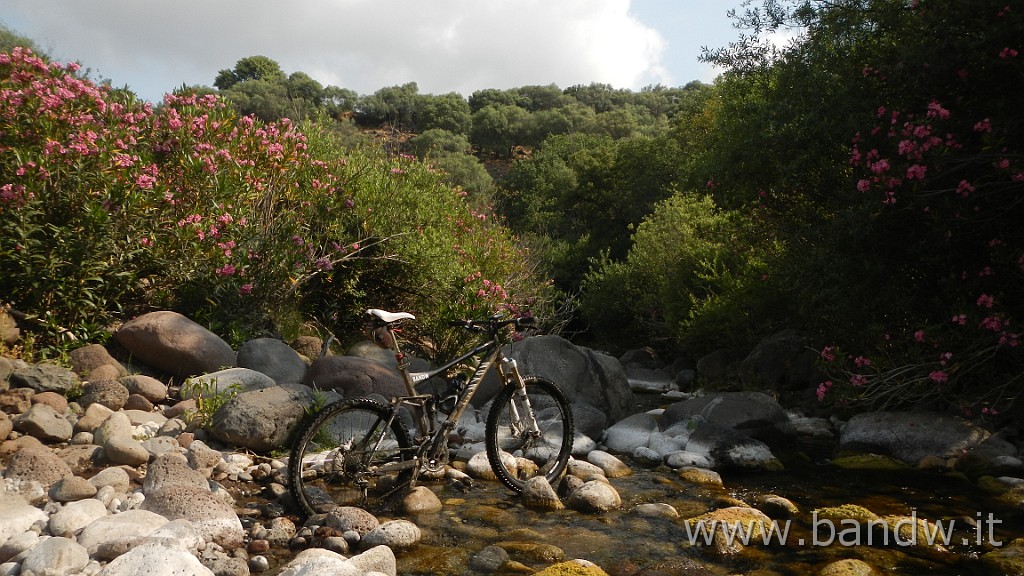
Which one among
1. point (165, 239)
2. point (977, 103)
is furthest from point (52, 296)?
point (977, 103)

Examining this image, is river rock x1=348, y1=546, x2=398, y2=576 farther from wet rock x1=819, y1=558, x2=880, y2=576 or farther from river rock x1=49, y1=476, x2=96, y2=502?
wet rock x1=819, y1=558, x2=880, y2=576

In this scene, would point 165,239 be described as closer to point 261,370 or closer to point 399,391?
point 261,370

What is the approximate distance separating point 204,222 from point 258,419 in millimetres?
3643

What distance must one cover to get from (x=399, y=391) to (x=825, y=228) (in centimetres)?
610

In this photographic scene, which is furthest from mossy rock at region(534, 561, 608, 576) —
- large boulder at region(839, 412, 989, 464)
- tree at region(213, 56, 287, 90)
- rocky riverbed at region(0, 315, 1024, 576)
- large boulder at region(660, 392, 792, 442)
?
tree at region(213, 56, 287, 90)

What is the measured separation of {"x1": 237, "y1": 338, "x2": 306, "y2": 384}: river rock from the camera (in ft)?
28.3

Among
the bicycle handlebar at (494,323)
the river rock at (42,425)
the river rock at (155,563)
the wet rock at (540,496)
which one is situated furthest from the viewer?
the river rock at (42,425)

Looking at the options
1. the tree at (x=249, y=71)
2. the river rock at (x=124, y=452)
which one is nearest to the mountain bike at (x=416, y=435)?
the river rock at (x=124, y=452)

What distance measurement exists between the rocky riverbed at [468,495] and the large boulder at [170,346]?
0.14 feet

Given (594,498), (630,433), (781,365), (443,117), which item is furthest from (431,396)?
(443,117)

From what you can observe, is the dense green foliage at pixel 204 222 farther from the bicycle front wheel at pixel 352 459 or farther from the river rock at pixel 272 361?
the bicycle front wheel at pixel 352 459

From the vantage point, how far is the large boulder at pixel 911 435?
898 centimetres

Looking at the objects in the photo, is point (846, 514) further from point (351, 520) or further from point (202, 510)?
point (202, 510)

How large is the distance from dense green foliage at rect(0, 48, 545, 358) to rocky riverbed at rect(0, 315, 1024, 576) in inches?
43.1
